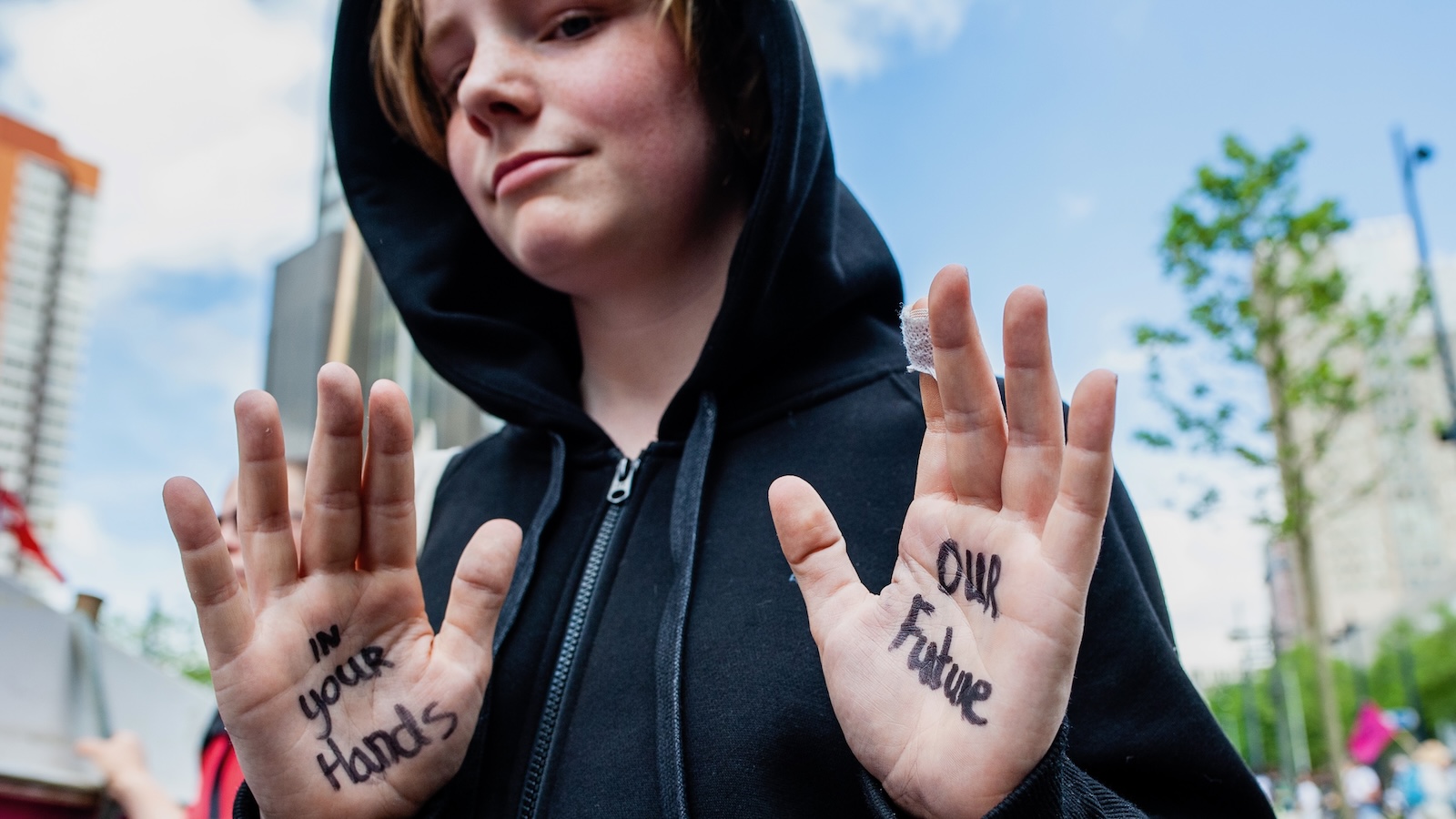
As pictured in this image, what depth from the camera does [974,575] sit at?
1.15 m

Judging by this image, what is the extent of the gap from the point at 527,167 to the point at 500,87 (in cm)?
13

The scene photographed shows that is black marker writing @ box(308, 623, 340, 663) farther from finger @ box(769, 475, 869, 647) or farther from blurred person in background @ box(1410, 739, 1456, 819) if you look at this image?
blurred person in background @ box(1410, 739, 1456, 819)

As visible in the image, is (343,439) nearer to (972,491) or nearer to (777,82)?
(972,491)

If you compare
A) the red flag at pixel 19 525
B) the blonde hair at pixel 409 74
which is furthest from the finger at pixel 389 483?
the red flag at pixel 19 525

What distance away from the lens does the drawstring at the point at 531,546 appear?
1.63 meters

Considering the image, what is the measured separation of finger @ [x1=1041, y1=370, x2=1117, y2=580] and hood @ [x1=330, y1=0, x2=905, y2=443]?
696 mm

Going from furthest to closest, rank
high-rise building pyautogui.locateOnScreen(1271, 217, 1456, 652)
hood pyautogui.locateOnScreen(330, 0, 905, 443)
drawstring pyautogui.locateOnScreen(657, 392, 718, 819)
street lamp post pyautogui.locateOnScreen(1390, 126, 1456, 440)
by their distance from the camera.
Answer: high-rise building pyautogui.locateOnScreen(1271, 217, 1456, 652), street lamp post pyautogui.locateOnScreen(1390, 126, 1456, 440), hood pyautogui.locateOnScreen(330, 0, 905, 443), drawstring pyautogui.locateOnScreen(657, 392, 718, 819)

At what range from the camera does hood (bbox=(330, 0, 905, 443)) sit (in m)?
1.72

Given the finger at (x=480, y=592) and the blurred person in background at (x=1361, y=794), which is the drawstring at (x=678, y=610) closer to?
the finger at (x=480, y=592)

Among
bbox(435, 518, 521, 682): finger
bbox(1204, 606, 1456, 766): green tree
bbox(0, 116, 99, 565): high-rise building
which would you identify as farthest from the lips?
bbox(1204, 606, 1456, 766): green tree

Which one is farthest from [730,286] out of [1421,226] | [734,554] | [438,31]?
[1421,226]

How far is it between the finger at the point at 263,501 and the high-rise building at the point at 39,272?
44578 mm

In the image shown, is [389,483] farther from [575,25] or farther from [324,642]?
[575,25]

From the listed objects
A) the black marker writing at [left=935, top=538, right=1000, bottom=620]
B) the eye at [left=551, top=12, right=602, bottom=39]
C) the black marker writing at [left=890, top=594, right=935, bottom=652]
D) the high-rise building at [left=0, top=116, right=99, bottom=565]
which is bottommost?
the black marker writing at [left=890, top=594, right=935, bottom=652]
